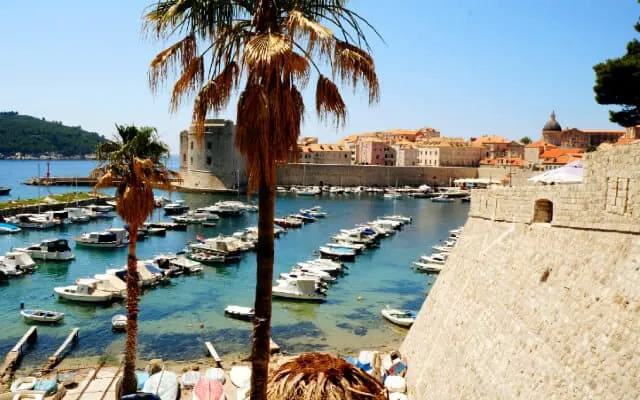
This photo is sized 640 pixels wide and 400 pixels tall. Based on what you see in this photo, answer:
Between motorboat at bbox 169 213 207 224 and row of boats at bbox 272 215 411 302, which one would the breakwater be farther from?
row of boats at bbox 272 215 411 302

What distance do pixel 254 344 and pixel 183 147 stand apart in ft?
337

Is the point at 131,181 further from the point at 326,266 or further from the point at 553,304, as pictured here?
the point at 326,266

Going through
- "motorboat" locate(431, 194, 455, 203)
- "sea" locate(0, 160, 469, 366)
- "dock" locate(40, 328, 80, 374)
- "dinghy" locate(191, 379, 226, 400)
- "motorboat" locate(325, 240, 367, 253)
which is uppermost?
"motorboat" locate(431, 194, 455, 203)

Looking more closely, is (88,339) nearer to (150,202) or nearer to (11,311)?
(11,311)

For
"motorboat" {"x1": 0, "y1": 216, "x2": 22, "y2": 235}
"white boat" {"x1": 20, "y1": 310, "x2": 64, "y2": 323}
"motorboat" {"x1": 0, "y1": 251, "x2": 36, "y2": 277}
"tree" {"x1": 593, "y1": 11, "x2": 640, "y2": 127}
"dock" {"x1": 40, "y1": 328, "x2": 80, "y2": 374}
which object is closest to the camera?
"dock" {"x1": 40, "y1": 328, "x2": 80, "y2": 374}

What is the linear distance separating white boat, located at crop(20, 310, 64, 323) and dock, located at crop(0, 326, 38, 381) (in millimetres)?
1328

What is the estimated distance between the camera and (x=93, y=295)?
26.3 metres

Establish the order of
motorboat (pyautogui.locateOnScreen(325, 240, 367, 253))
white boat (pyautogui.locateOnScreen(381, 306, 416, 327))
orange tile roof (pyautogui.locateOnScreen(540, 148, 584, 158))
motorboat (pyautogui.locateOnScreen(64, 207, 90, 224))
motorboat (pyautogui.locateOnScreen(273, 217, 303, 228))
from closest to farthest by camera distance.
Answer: white boat (pyautogui.locateOnScreen(381, 306, 416, 327)) → motorboat (pyautogui.locateOnScreen(325, 240, 367, 253)) → motorboat (pyautogui.locateOnScreen(64, 207, 90, 224)) → motorboat (pyautogui.locateOnScreen(273, 217, 303, 228)) → orange tile roof (pyautogui.locateOnScreen(540, 148, 584, 158))

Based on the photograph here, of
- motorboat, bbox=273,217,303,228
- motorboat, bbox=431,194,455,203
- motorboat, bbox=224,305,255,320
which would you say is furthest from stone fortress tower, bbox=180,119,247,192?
motorboat, bbox=224,305,255,320

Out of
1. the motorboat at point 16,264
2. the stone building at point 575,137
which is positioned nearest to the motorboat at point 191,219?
the motorboat at point 16,264

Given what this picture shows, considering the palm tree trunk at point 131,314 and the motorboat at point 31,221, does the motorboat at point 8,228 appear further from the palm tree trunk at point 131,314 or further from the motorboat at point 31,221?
the palm tree trunk at point 131,314

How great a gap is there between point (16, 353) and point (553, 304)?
59.3 ft

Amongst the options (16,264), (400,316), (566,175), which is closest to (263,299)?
(566,175)

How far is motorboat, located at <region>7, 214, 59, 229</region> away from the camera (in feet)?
167
